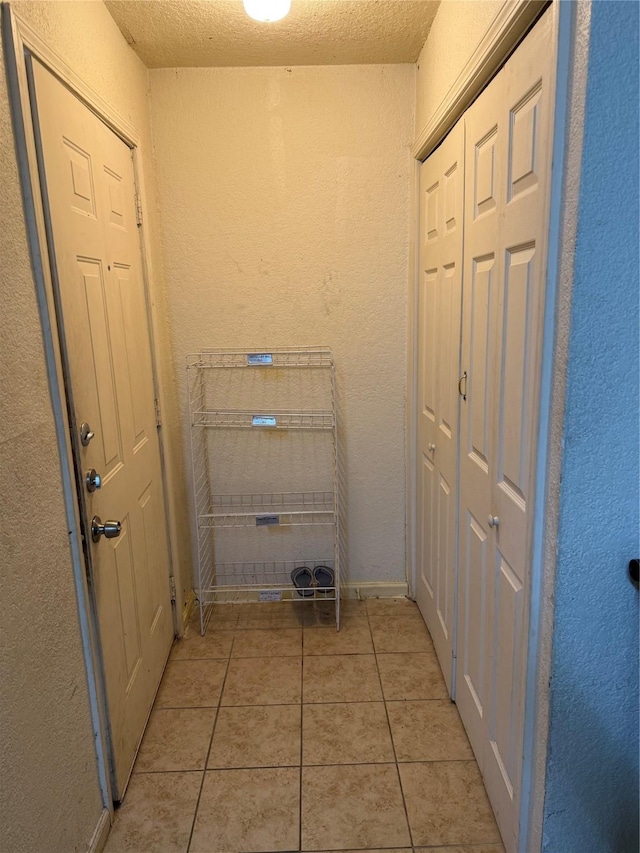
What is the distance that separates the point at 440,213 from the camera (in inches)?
80.3

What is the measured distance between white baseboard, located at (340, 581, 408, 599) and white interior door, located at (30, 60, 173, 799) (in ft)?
3.10

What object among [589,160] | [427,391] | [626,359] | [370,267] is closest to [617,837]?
[626,359]

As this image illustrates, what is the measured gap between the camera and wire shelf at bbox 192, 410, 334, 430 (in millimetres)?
2613

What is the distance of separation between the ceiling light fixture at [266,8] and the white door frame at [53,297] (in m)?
0.55

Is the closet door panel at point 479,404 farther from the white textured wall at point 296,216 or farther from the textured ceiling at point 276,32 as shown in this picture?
the white textured wall at point 296,216

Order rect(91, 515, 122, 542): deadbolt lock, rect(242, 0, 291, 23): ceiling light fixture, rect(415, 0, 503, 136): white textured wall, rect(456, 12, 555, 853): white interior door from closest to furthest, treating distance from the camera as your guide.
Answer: rect(456, 12, 555, 853): white interior door
rect(415, 0, 503, 136): white textured wall
rect(91, 515, 122, 542): deadbolt lock
rect(242, 0, 291, 23): ceiling light fixture

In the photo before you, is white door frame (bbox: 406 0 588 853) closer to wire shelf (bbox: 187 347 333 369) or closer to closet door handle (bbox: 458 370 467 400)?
closet door handle (bbox: 458 370 467 400)

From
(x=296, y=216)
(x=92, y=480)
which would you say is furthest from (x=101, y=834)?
(x=296, y=216)

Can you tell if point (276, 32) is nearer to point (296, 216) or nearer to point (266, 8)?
point (266, 8)

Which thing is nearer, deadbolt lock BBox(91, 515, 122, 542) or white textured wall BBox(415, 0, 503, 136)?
white textured wall BBox(415, 0, 503, 136)

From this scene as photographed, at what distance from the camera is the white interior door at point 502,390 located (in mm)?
1160

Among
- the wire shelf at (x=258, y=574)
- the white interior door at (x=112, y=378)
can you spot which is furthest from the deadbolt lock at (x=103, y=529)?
the wire shelf at (x=258, y=574)

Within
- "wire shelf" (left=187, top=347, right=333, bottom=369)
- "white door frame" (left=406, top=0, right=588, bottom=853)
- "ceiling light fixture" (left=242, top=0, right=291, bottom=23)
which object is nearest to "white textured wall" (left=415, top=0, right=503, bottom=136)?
"white door frame" (left=406, top=0, right=588, bottom=853)

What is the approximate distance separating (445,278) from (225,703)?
5.87ft
